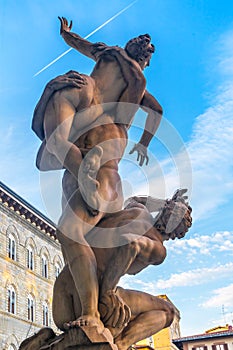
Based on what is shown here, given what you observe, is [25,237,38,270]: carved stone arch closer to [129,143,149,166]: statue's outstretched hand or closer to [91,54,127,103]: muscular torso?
[129,143,149,166]: statue's outstretched hand

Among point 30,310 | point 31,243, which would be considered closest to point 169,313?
point 30,310

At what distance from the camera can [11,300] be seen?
30297 millimetres

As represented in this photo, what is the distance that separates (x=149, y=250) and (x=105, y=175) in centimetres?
65

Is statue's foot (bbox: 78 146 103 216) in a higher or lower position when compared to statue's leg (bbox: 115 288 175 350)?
higher

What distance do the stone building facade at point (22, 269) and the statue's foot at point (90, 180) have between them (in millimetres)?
27078

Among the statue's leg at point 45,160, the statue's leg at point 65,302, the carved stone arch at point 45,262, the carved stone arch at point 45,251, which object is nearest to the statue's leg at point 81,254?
the statue's leg at point 65,302

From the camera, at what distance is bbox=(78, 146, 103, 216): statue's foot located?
3.29 metres

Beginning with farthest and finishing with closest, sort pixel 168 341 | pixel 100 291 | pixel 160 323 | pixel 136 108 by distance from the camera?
pixel 168 341 < pixel 136 108 < pixel 160 323 < pixel 100 291

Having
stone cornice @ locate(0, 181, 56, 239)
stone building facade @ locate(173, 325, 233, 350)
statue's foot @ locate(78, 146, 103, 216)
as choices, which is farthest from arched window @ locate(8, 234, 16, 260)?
stone building facade @ locate(173, 325, 233, 350)

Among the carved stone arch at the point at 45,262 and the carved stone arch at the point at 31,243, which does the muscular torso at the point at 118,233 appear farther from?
the carved stone arch at the point at 45,262

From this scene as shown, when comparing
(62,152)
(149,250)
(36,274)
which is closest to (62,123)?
(62,152)

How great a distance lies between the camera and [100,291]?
325cm

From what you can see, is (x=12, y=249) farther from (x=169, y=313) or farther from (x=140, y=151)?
(x=169, y=313)

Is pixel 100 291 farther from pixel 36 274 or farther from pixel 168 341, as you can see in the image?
pixel 168 341
